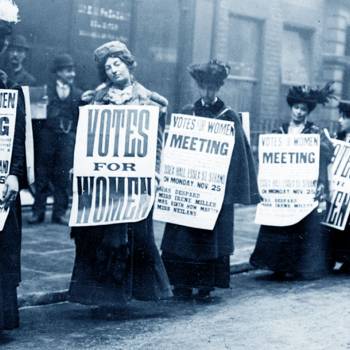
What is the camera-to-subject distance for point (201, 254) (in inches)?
274

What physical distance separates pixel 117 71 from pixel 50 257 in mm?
2771

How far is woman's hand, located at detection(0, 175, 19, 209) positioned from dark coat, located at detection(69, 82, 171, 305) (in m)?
0.87

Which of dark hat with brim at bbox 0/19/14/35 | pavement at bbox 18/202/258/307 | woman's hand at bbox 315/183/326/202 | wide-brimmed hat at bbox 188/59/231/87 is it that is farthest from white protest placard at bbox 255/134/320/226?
dark hat with brim at bbox 0/19/14/35

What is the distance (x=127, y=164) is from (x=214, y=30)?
889 cm

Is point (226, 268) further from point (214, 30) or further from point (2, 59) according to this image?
point (214, 30)

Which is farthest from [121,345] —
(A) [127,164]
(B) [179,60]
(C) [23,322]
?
(B) [179,60]

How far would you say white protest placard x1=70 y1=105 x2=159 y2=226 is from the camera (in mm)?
6000

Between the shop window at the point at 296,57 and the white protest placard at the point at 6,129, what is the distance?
1176 centimetres

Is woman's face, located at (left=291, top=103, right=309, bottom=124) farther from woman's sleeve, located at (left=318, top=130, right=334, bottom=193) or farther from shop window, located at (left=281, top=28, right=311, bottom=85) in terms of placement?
shop window, located at (left=281, top=28, right=311, bottom=85)

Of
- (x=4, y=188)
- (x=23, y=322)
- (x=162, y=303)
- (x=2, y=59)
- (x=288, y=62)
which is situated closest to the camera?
(x=4, y=188)

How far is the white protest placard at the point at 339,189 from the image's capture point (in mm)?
8328

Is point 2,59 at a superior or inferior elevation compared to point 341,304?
superior

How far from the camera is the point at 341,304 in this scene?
6875 millimetres

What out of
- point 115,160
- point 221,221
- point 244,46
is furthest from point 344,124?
point 244,46
